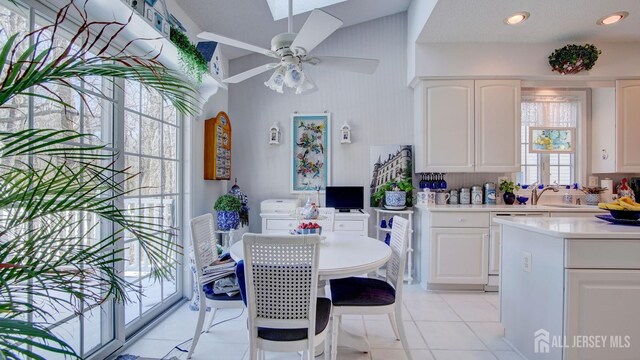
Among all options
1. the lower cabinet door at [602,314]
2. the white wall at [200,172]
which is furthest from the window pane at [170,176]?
the lower cabinet door at [602,314]

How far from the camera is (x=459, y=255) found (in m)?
3.16

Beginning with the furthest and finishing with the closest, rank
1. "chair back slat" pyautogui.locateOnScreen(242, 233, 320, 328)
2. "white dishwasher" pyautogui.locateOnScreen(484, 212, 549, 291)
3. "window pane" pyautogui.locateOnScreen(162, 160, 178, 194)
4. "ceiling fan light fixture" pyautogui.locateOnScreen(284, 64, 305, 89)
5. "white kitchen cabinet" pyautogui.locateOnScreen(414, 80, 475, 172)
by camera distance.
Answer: "white kitchen cabinet" pyautogui.locateOnScreen(414, 80, 475, 172) → "white dishwasher" pyautogui.locateOnScreen(484, 212, 549, 291) → "window pane" pyautogui.locateOnScreen(162, 160, 178, 194) → "ceiling fan light fixture" pyautogui.locateOnScreen(284, 64, 305, 89) → "chair back slat" pyautogui.locateOnScreen(242, 233, 320, 328)

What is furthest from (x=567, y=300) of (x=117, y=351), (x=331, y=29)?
(x=117, y=351)

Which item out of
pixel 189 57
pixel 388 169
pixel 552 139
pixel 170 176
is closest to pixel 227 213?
pixel 170 176

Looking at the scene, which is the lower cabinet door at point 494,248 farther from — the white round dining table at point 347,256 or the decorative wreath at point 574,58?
the decorative wreath at point 574,58

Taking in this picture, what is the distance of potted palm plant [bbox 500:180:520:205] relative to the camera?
3.45 metres

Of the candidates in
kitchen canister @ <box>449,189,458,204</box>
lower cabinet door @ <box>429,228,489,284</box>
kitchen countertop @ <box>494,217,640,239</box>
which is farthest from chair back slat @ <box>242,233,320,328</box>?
kitchen canister @ <box>449,189,458,204</box>

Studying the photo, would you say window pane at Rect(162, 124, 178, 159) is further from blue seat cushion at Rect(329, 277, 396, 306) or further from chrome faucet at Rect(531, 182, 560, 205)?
chrome faucet at Rect(531, 182, 560, 205)

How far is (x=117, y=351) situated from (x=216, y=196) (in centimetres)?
179

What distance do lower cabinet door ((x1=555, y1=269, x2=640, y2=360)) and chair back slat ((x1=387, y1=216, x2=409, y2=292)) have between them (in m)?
0.86

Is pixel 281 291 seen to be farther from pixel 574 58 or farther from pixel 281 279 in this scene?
pixel 574 58

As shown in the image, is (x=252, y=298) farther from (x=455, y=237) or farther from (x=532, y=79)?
(x=532, y=79)

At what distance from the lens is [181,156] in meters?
2.93

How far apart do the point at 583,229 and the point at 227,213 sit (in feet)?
9.42
